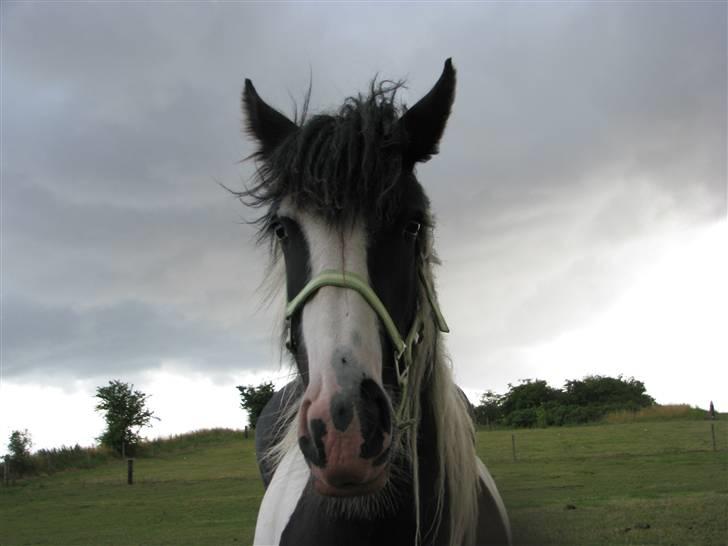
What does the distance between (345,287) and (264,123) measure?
3.79ft

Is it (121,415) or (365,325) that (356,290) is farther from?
(121,415)

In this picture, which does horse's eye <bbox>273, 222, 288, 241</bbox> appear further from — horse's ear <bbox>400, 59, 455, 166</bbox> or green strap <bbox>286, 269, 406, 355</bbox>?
horse's ear <bbox>400, 59, 455, 166</bbox>

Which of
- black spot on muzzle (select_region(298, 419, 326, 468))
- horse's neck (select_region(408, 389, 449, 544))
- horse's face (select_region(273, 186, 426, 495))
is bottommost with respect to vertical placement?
horse's neck (select_region(408, 389, 449, 544))

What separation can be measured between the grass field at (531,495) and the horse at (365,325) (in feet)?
7.31

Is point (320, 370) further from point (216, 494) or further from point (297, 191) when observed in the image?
point (216, 494)

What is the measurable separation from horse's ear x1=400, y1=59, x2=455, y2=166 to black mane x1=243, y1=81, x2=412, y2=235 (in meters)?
0.08

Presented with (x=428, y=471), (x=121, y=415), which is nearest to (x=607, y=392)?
(x=121, y=415)

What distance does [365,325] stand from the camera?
7.48 feet

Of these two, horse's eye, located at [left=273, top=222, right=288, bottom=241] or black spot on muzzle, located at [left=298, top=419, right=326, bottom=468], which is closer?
black spot on muzzle, located at [left=298, top=419, right=326, bottom=468]

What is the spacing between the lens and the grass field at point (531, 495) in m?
10.0

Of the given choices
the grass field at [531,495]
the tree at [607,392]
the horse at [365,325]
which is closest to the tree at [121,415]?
the grass field at [531,495]

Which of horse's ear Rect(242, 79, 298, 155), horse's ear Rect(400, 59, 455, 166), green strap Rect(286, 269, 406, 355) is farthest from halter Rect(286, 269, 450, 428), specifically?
horse's ear Rect(242, 79, 298, 155)

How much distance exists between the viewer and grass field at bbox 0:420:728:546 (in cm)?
1000

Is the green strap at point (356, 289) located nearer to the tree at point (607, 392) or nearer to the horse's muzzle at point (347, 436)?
the horse's muzzle at point (347, 436)
